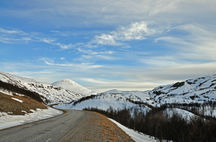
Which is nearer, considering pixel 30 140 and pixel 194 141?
pixel 30 140

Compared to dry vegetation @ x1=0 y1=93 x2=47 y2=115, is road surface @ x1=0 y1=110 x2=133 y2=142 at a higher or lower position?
lower

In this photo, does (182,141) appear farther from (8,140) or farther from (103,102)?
(103,102)

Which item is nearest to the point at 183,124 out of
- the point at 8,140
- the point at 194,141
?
the point at 194,141

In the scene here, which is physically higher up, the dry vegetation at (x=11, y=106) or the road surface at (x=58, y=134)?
the dry vegetation at (x=11, y=106)

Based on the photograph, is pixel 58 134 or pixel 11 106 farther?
pixel 11 106

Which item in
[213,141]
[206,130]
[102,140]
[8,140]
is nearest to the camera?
[8,140]

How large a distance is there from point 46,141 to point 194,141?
32.6ft

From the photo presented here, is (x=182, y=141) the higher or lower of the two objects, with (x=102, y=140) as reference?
lower

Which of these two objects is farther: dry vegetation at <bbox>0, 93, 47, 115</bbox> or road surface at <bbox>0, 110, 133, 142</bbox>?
dry vegetation at <bbox>0, 93, 47, 115</bbox>

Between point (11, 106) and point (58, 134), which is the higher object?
point (11, 106)

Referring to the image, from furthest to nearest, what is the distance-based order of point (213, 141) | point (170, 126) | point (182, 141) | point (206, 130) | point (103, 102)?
point (103, 102), point (170, 126), point (182, 141), point (206, 130), point (213, 141)

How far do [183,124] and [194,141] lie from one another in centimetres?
626

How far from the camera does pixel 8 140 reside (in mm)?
9359

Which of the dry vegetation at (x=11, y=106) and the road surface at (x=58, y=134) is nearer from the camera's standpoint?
the road surface at (x=58, y=134)
